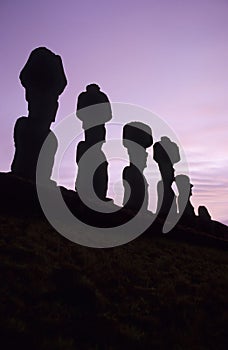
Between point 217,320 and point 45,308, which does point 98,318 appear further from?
Answer: point 217,320

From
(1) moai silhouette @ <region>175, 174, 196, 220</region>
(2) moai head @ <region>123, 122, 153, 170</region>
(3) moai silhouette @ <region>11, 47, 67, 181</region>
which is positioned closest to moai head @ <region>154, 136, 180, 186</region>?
(2) moai head @ <region>123, 122, 153, 170</region>

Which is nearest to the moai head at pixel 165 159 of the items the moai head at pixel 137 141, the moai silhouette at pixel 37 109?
the moai head at pixel 137 141

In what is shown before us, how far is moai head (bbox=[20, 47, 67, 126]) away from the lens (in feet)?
142

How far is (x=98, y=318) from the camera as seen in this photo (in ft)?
32.0

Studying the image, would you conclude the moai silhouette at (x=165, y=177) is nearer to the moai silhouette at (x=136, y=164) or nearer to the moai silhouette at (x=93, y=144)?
the moai silhouette at (x=136, y=164)

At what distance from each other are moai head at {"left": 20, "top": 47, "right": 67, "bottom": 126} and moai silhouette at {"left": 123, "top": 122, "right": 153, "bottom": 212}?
65.9 feet

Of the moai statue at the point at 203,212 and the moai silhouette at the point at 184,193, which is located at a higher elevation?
the moai silhouette at the point at 184,193

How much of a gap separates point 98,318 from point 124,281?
374cm

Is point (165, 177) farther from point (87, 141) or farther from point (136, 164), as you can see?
point (87, 141)

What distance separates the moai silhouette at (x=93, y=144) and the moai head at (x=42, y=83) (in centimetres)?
824

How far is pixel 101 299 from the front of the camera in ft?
35.8

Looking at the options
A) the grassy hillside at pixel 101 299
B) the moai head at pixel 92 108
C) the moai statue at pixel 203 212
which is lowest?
the grassy hillside at pixel 101 299

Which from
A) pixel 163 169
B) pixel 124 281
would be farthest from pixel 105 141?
pixel 124 281

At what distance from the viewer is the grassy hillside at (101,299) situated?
8.61 metres
